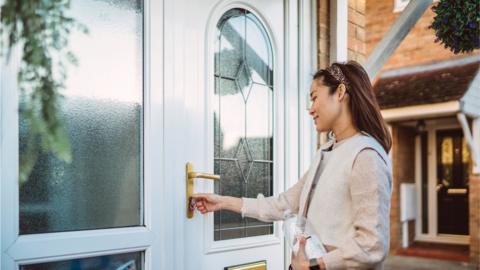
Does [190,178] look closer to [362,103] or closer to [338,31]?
[362,103]

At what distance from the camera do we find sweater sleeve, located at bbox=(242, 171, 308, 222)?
2051 millimetres

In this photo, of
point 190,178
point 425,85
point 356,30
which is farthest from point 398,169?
point 190,178

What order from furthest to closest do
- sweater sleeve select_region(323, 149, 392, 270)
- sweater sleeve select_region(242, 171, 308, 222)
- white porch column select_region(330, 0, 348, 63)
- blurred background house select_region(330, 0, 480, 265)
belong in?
1. blurred background house select_region(330, 0, 480, 265)
2. white porch column select_region(330, 0, 348, 63)
3. sweater sleeve select_region(242, 171, 308, 222)
4. sweater sleeve select_region(323, 149, 392, 270)

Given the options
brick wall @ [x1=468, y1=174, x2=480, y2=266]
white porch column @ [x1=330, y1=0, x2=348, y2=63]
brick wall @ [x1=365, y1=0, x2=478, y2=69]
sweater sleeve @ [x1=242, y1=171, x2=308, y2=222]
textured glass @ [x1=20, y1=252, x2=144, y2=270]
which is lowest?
brick wall @ [x1=468, y1=174, x2=480, y2=266]

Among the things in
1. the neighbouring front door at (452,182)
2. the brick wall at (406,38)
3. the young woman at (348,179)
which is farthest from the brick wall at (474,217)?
the young woman at (348,179)

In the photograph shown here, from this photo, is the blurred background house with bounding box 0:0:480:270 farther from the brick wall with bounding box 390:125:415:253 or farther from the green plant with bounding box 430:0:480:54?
the brick wall with bounding box 390:125:415:253

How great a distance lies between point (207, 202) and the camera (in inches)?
83.0

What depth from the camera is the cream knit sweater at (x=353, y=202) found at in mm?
1524

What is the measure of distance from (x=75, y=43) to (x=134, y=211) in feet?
2.23

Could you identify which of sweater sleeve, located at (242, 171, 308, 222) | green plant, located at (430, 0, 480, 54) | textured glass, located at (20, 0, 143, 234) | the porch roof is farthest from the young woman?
the porch roof

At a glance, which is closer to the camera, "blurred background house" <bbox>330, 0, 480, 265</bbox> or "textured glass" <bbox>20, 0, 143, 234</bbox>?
"textured glass" <bbox>20, 0, 143, 234</bbox>

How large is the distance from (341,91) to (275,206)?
593 millimetres

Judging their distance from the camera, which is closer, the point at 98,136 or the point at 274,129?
the point at 98,136

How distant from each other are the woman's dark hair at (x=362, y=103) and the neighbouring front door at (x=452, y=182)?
24.7ft
